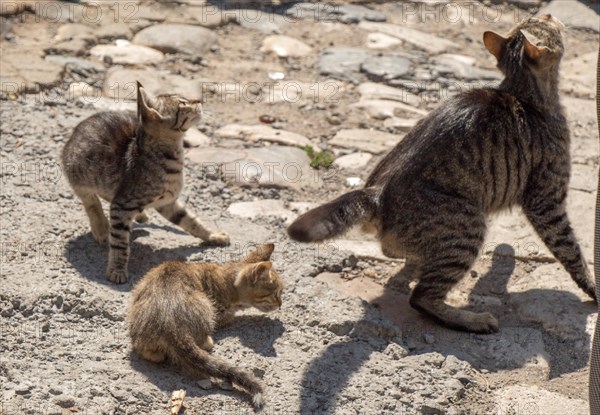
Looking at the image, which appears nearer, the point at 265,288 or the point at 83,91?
the point at 265,288

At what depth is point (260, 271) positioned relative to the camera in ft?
18.7

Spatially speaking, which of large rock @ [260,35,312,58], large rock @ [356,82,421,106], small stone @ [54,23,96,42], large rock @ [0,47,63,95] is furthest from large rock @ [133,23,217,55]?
large rock @ [356,82,421,106]

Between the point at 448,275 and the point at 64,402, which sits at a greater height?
the point at 448,275

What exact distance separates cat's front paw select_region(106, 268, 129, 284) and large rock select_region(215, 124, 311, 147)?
248 cm

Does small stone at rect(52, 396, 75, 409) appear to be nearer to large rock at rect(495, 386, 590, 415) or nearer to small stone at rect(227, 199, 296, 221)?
large rock at rect(495, 386, 590, 415)

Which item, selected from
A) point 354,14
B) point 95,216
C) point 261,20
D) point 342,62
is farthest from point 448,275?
point 354,14

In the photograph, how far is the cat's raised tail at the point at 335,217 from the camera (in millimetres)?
5387

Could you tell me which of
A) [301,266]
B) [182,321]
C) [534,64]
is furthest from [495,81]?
[182,321]

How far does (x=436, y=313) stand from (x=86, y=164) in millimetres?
2562

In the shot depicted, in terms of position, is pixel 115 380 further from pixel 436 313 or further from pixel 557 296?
pixel 557 296

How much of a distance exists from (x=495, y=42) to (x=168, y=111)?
231 cm

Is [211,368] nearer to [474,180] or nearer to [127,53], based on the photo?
[474,180]

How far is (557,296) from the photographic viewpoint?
21.0 ft

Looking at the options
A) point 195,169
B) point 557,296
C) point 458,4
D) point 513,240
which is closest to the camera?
point 557,296
